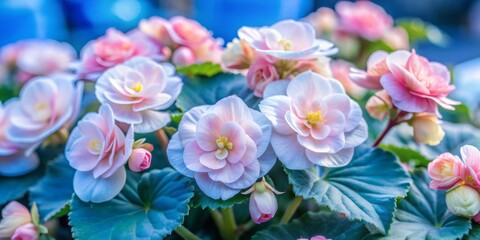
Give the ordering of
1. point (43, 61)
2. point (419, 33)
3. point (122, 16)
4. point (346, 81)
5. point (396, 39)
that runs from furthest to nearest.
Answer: point (122, 16) < point (419, 33) < point (396, 39) < point (43, 61) < point (346, 81)

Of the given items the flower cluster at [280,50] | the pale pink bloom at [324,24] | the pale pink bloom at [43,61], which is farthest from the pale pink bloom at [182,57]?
the pale pink bloom at [324,24]

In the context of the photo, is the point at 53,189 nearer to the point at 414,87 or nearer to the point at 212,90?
the point at 212,90

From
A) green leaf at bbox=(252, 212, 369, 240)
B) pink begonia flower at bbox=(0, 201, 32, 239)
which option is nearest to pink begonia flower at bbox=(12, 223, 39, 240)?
pink begonia flower at bbox=(0, 201, 32, 239)

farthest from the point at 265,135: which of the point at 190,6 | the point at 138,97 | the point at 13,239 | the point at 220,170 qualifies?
the point at 190,6

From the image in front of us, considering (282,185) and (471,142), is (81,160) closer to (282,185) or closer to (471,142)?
(282,185)

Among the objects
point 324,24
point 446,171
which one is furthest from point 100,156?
point 324,24

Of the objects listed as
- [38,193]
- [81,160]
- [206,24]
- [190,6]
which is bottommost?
[190,6]
